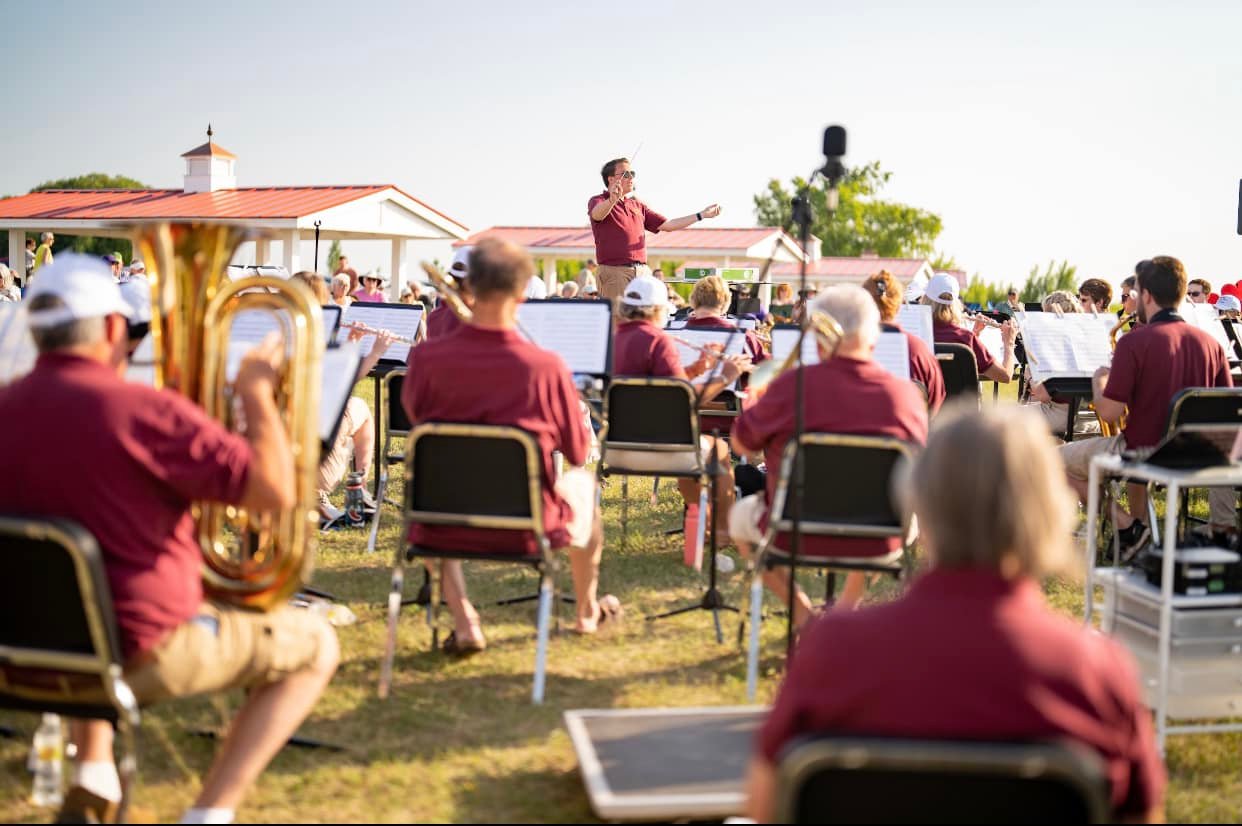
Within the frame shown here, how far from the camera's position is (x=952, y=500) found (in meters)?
2.00

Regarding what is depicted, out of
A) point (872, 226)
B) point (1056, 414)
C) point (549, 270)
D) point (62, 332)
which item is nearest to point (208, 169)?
point (549, 270)

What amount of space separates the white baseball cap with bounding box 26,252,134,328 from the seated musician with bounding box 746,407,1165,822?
6.56 ft

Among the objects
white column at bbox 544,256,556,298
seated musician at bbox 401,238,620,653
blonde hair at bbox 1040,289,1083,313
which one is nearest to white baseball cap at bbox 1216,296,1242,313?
blonde hair at bbox 1040,289,1083,313

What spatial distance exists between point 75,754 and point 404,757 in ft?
3.54

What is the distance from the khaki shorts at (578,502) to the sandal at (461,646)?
618mm

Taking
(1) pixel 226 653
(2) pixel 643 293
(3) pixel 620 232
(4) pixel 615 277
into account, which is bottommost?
(1) pixel 226 653

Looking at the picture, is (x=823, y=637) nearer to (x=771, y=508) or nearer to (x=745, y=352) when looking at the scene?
(x=771, y=508)

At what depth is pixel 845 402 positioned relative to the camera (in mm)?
4766

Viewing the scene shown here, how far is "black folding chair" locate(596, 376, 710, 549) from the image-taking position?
21.5 feet

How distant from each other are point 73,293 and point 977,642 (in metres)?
2.30

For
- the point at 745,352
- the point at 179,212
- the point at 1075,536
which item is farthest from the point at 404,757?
the point at 179,212

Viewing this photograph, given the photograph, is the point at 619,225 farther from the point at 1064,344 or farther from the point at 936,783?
the point at 936,783

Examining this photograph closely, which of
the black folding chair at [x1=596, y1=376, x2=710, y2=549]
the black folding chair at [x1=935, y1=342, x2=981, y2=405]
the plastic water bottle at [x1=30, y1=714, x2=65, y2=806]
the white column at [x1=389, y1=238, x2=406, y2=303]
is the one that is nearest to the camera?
the plastic water bottle at [x1=30, y1=714, x2=65, y2=806]

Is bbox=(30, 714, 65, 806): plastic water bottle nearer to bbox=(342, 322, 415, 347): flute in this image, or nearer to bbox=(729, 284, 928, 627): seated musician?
bbox=(729, 284, 928, 627): seated musician
